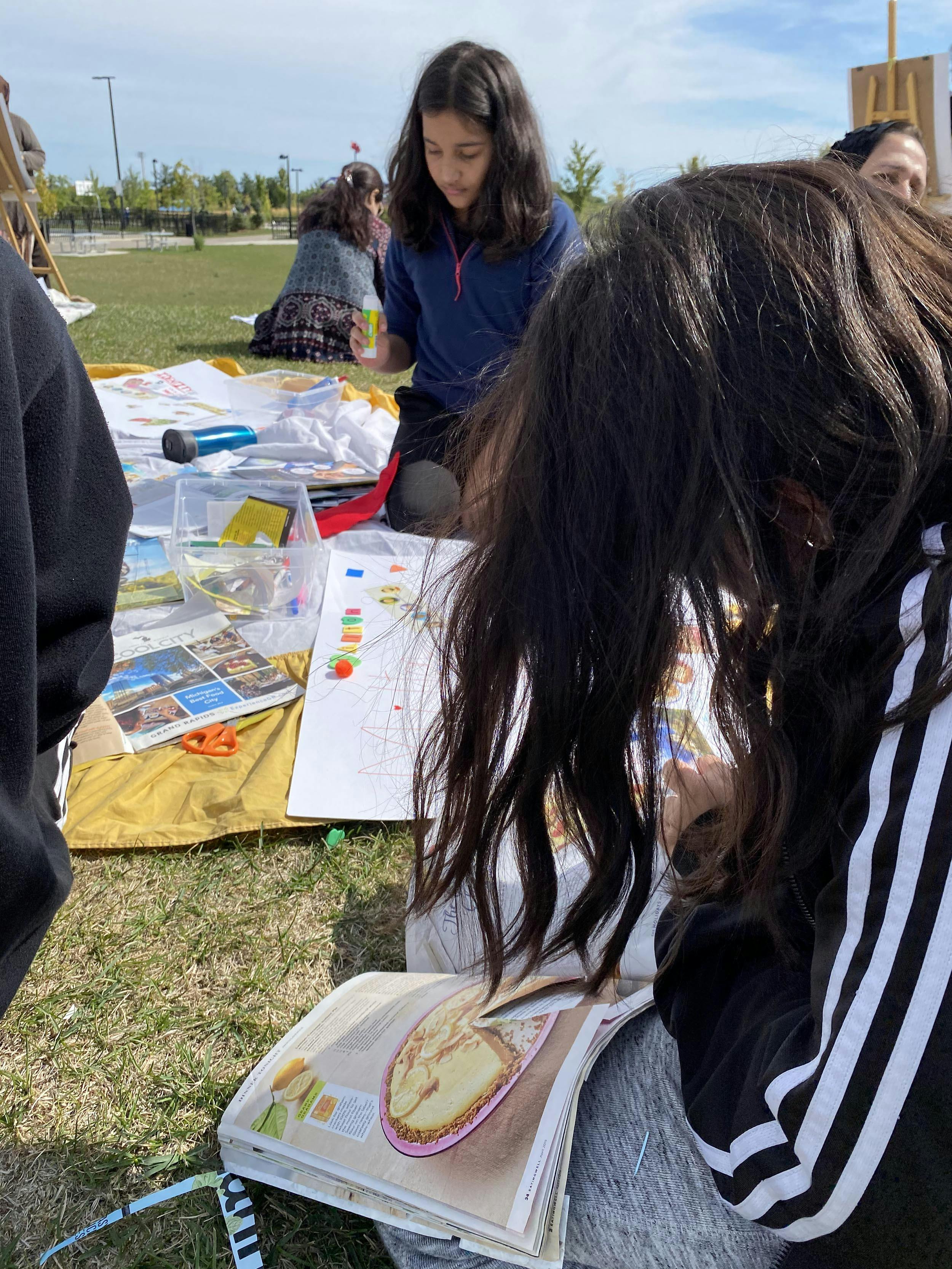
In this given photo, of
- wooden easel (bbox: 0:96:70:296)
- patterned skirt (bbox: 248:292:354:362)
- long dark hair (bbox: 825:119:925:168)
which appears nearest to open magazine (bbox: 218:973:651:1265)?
long dark hair (bbox: 825:119:925:168)

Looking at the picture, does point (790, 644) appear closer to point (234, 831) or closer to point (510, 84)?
point (234, 831)

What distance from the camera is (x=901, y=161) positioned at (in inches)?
72.5

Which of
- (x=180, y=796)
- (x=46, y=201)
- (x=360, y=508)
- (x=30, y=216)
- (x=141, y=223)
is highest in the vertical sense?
(x=141, y=223)

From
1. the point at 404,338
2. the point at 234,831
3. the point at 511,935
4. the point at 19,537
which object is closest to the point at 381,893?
the point at 234,831

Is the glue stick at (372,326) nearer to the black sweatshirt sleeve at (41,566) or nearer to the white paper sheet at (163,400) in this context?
the white paper sheet at (163,400)

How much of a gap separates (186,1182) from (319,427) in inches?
88.9

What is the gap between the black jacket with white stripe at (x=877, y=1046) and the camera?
453 millimetres

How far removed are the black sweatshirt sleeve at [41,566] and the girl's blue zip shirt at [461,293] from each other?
1.43 meters

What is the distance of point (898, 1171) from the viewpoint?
474 mm

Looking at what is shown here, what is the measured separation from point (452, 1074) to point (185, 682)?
0.98 metres

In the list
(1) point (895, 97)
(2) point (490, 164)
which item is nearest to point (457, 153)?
(2) point (490, 164)

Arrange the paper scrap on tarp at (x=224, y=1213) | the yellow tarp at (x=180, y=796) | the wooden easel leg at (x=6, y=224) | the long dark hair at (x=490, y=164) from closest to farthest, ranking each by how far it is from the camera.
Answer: the paper scrap on tarp at (x=224, y=1213), the yellow tarp at (x=180, y=796), the long dark hair at (x=490, y=164), the wooden easel leg at (x=6, y=224)

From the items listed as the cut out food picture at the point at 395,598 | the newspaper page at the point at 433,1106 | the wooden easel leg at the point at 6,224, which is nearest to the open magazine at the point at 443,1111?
the newspaper page at the point at 433,1106

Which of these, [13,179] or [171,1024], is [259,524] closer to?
[171,1024]
